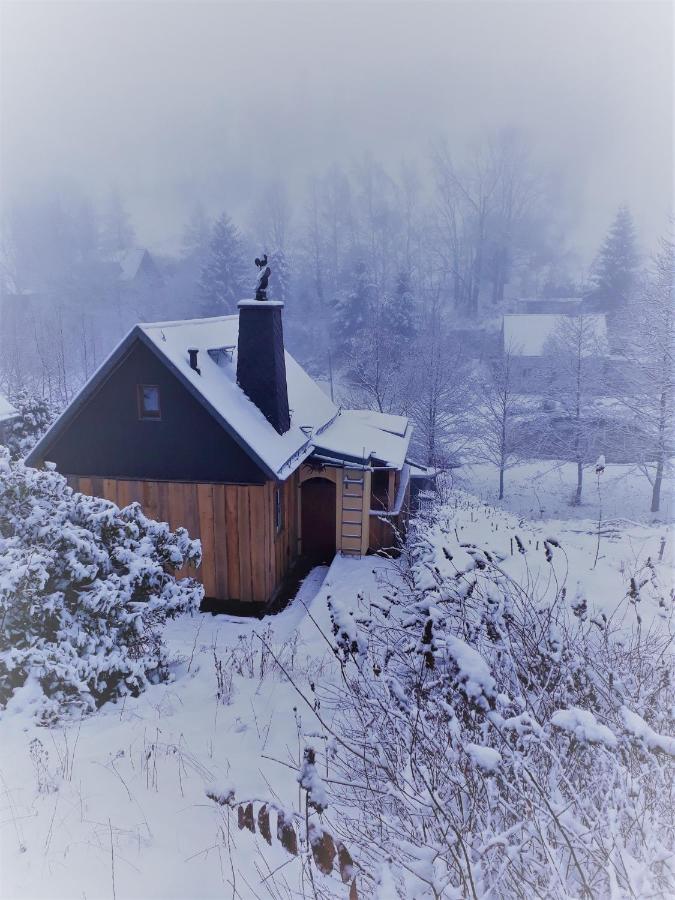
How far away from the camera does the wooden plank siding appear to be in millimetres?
11016

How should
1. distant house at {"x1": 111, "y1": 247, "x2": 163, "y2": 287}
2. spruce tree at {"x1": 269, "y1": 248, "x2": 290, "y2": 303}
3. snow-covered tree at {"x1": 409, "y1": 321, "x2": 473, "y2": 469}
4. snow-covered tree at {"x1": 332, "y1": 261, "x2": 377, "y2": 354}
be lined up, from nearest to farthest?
snow-covered tree at {"x1": 409, "y1": 321, "x2": 473, "y2": 469}, snow-covered tree at {"x1": 332, "y1": 261, "x2": 377, "y2": 354}, spruce tree at {"x1": 269, "y1": 248, "x2": 290, "y2": 303}, distant house at {"x1": 111, "y1": 247, "x2": 163, "y2": 287}

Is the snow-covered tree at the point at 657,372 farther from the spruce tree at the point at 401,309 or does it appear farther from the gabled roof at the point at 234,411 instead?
the spruce tree at the point at 401,309

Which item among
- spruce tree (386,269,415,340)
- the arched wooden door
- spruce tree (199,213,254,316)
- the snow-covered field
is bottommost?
the arched wooden door

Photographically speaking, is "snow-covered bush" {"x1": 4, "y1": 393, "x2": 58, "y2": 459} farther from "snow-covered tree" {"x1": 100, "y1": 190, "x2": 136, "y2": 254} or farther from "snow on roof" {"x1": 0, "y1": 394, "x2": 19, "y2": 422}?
"snow-covered tree" {"x1": 100, "y1": 190, "x2": 136, "y2": 254}

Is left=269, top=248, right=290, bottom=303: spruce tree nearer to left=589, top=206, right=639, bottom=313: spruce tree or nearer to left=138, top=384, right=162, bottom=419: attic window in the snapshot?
left=589, top=206, right=639, bottom=313: spruce tree

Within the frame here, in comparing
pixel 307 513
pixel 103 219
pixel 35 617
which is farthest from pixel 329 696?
pixel 103 219

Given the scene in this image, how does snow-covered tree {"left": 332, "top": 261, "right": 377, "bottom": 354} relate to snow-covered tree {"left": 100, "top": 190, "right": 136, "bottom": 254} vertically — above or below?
below

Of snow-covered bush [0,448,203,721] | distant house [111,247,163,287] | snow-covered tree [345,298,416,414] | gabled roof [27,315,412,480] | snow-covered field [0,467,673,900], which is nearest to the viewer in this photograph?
snow-covered field [0,467,673,900]

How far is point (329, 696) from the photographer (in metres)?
5.43

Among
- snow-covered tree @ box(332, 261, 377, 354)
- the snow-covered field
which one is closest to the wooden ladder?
the snow-covered field

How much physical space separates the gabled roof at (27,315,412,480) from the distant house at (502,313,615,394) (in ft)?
51.1

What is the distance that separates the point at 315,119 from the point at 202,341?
138 feet

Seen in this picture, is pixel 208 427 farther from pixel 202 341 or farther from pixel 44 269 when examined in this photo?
pixel 44 269

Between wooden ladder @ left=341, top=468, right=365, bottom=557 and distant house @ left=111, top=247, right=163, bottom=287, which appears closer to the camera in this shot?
wooden ladder @ left=341, top=468, right=365, bottom=557
